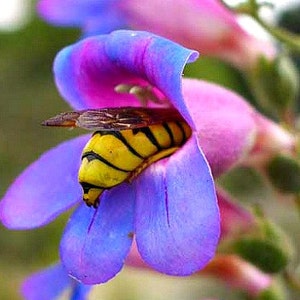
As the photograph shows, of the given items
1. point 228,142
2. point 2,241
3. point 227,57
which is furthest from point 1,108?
point 228,142

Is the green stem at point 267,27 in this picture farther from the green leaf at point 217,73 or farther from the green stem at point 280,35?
the green leaf at point 217,73

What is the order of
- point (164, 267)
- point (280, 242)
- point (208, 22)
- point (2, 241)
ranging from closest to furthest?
point (164, 267)
point (280, 242)
point (208, 22)
point (2, 241)

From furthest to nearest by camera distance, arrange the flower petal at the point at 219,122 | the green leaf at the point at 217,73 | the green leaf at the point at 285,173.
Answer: the green leaf at the point at 217,73 < the green leaf at the point at 285,173 < the flower petal at the point at 219,122

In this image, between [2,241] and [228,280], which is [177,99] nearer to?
[228,280]

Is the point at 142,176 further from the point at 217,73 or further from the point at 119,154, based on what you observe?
the point at 217,73

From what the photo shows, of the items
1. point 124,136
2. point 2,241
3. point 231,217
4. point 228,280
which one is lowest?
point 2,241

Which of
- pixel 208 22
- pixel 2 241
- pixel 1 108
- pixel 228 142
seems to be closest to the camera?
pixel 228 142

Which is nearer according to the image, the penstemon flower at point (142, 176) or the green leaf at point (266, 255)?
the penstemon flower at point (142, 176)

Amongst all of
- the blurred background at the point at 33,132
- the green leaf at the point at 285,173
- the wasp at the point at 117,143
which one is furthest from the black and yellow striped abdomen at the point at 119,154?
the blurred background at the point at 33,132

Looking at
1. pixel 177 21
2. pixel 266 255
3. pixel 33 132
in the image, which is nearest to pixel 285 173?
pixel 266 255
